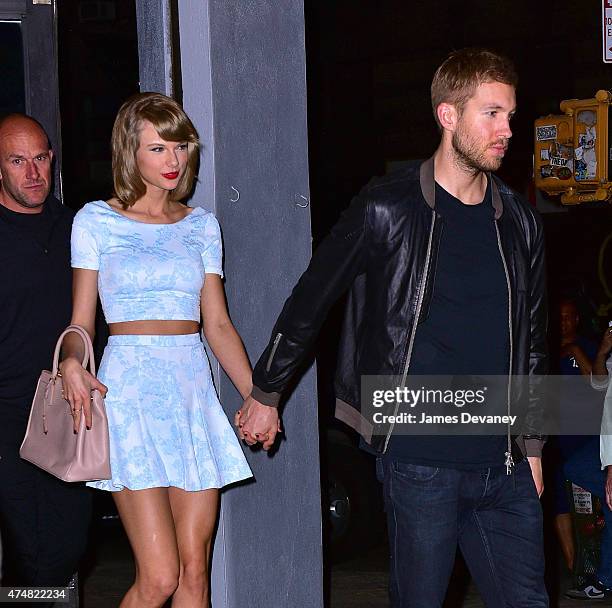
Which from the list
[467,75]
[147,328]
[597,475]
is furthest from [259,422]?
[597,475]

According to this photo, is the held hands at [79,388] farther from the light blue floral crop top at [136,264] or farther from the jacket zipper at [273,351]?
the jacket zipper at [273,351]

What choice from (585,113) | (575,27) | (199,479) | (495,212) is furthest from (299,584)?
(575,27)

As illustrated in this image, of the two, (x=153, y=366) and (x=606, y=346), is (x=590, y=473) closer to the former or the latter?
(x=606, y=346)

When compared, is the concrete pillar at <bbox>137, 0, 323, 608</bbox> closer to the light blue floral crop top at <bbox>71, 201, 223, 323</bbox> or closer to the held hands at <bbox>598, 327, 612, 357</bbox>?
the light blue floral crop top at <bbox>71, 201, 223, 323</bbox>

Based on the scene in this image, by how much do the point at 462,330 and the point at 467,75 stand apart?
829 millimetres

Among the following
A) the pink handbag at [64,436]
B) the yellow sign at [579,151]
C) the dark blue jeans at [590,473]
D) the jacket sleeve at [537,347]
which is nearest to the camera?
the jacket sleeve at [537,347]

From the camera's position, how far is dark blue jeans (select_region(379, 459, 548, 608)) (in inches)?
164

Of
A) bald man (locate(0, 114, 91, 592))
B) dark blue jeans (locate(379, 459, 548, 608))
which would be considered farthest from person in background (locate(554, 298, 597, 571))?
dark blue jeans (locate(379, 459, 548, 608))

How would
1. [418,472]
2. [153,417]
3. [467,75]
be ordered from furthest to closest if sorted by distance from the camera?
[153,417]
[467,75]
[418,472]

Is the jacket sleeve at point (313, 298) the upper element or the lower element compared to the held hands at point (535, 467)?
upper

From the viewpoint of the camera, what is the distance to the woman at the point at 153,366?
4652 millimetres

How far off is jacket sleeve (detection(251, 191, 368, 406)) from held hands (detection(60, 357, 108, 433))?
575 mm

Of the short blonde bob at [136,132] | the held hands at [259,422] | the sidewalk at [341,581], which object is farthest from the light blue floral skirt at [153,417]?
the sidewalk at [341,581]

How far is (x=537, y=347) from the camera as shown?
4.50 m
